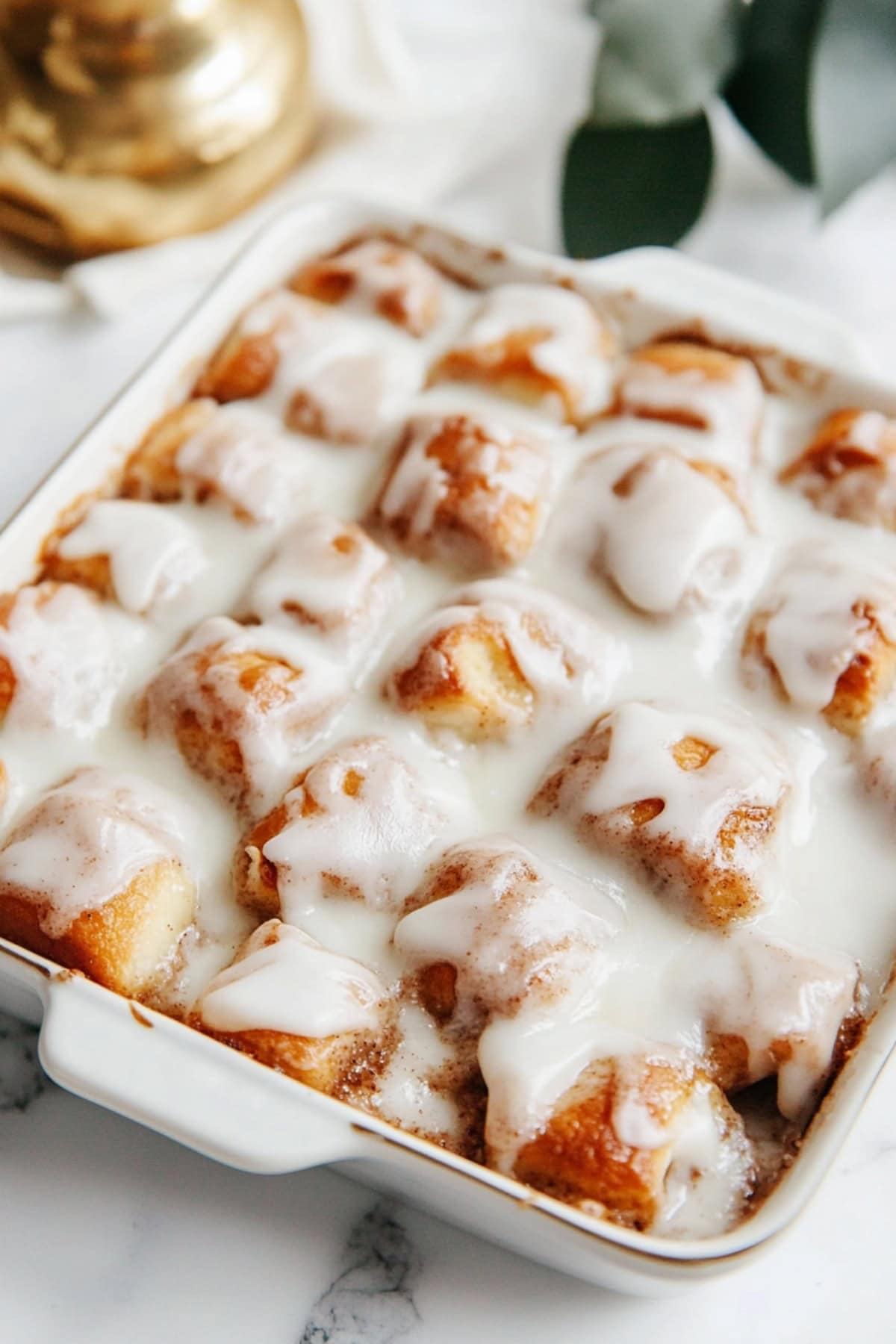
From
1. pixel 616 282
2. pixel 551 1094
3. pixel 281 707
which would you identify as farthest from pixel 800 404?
pixel 551 1094

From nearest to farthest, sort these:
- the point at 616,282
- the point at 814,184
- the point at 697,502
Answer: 1. the point at 697,502
2. the point at 616,282
3. the point at 814,184

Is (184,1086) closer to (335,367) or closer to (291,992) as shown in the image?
(291,992)

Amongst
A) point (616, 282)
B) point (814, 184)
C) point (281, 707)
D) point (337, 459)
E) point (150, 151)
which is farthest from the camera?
point (814, 184)

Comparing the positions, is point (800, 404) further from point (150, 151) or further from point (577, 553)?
point (150, 151)

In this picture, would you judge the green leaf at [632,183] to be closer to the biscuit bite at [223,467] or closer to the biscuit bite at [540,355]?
the biscuit bite at [540,355]

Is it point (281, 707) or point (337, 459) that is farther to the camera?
point (337, 459)

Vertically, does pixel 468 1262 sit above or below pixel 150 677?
below

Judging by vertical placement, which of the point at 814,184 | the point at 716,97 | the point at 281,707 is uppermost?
the point at 281,707
